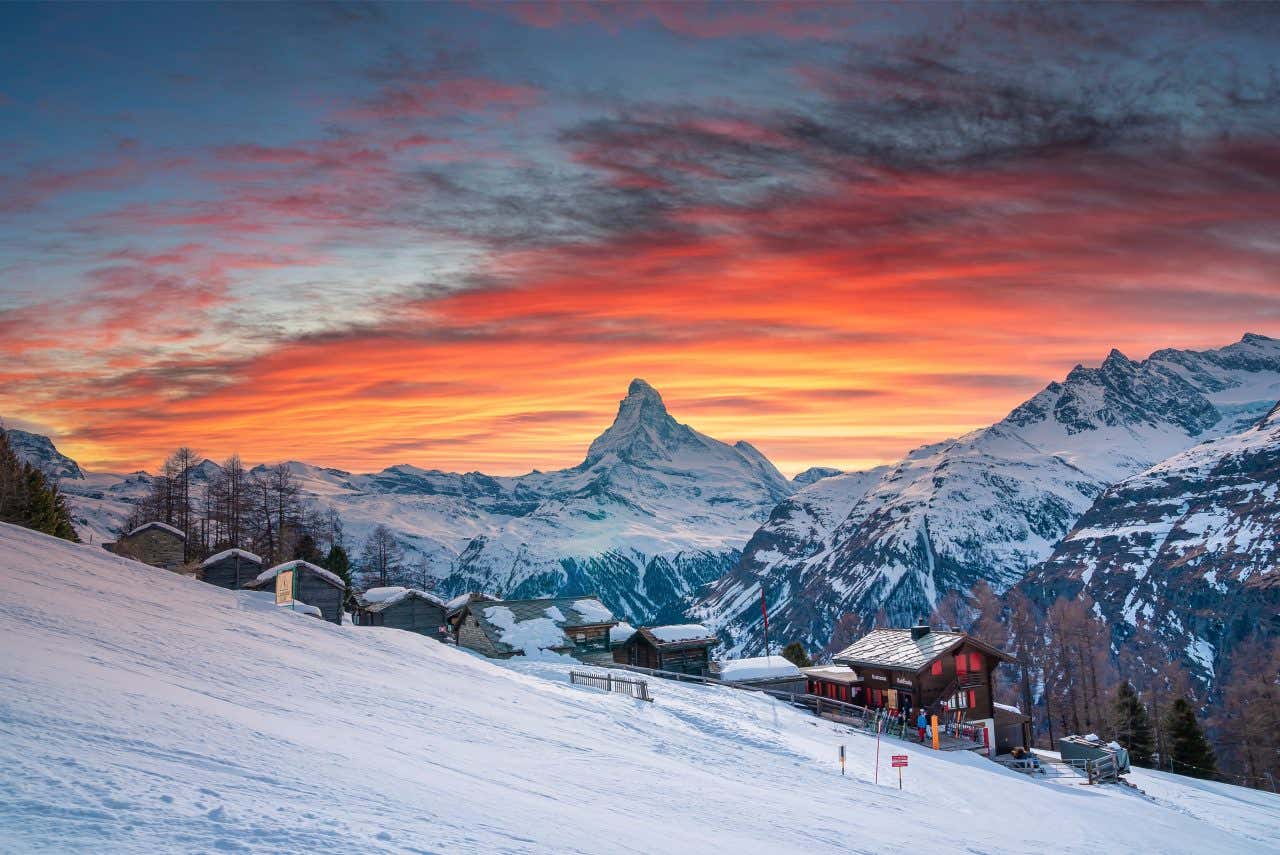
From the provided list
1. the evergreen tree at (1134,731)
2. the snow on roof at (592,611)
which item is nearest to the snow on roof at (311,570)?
the snow on roof at (592,611)

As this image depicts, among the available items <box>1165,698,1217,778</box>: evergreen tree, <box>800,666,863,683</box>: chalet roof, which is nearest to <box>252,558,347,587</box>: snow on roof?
<box>800,666,863,683</box>: chalet roof

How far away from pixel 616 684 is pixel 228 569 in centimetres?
3612

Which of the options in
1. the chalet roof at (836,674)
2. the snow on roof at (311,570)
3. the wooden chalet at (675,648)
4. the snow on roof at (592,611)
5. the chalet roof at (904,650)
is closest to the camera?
the chalet roof at (904,650)

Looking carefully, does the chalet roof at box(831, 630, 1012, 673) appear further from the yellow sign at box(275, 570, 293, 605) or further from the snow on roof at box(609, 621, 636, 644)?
the yellow sign at box(275, 570, 293, 605)

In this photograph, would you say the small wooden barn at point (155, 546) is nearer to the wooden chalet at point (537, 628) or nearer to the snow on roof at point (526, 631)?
the wooden chalet at point (537, 628)

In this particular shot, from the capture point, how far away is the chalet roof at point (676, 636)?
70312mm

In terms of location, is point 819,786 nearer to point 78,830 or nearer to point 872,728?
point 78,830

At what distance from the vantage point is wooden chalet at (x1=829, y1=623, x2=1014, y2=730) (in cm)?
5434

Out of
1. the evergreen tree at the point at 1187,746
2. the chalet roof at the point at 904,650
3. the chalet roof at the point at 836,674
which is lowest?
the evergreen tree at the point at 1187,746

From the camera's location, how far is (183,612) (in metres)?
25.1

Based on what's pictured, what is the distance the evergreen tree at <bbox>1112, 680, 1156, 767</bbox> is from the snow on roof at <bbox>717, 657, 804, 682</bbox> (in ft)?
89.4

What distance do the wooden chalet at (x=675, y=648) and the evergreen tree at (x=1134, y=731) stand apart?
111ft

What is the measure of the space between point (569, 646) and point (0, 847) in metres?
62.2

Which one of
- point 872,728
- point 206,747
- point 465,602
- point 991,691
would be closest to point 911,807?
point 206,747
